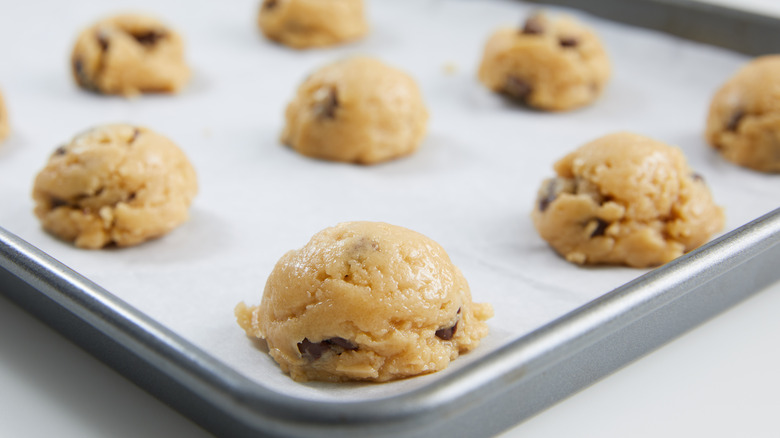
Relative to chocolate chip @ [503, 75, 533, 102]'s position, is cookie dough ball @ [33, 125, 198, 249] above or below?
above

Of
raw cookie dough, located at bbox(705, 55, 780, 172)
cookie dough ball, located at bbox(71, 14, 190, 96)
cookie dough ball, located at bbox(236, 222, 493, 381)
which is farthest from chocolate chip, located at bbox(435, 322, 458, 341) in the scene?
cookie dough ball, located at bbox(71, 14, 190, 96)

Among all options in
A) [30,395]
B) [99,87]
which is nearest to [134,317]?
[30,395]

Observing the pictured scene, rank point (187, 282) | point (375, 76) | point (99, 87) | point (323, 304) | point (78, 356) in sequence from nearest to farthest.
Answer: point (323, 304) < point (78, 356) < point (187, 282) < point (375, 76) < point (99, 87)

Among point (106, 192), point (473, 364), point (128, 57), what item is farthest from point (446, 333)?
point (128, 57)

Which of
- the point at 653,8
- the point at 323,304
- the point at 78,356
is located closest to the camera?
the point at 323,304

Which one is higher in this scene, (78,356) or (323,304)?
(323,304)

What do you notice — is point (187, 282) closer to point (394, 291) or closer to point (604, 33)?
point (394, 291)

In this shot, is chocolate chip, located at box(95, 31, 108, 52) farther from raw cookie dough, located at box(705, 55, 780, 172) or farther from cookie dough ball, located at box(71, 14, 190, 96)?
raw cookie dough, located at box(705, 55, 780, 172)

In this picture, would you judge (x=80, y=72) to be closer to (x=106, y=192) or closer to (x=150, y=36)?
(x=150, y=36)
